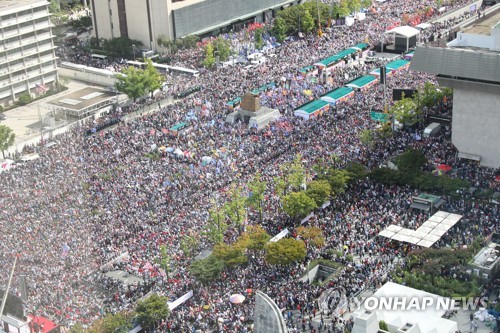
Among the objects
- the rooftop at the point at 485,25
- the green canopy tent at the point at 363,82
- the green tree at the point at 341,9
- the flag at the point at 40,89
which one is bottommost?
the flag at the point at 40,89

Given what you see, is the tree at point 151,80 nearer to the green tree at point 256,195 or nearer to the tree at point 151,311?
the green tree at point 256,195

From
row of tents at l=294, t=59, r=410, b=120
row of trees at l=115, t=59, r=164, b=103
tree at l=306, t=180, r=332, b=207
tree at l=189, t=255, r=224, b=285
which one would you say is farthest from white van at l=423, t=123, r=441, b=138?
row of trees at l=115, t=59, r=164, b=103

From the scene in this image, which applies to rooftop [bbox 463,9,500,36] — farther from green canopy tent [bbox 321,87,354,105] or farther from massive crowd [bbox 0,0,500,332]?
green canopy tent [bbox 321,87,354,105]

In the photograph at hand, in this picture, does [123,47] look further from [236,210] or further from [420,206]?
[420,206]

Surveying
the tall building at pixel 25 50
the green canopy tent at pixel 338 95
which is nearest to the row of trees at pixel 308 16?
the green canopy tent at pixel 338 95

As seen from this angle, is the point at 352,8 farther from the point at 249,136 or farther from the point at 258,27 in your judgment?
the point at 249,136

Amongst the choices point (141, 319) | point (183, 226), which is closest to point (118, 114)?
point (183, 226)
